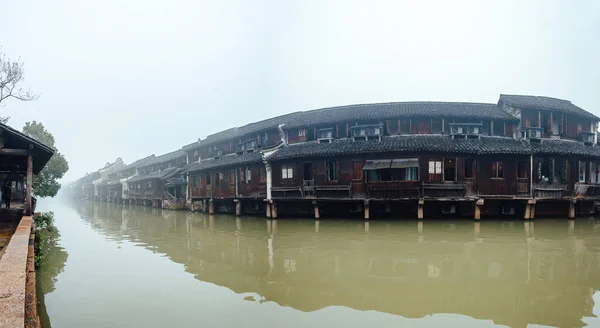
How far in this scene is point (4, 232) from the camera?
11117 mm

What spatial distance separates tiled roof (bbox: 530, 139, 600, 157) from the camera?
68.5 ft

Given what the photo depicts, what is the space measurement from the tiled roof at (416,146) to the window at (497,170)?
3.62 ft

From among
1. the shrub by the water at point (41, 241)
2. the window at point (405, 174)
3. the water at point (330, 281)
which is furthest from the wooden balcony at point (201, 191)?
the window at point (405, 174)

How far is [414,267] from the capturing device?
10.2m

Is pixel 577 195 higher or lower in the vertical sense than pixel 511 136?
lower

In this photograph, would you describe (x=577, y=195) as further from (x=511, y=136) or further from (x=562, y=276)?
(x=562, y=276)

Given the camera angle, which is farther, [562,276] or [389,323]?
[562,276]

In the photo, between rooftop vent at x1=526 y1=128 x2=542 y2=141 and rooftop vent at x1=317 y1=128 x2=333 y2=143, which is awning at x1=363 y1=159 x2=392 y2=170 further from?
rooftop vent at x1=526 y1=128 x2=542 y2=141

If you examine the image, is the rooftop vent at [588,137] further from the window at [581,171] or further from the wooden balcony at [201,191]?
the wooden balcony at [201,191]

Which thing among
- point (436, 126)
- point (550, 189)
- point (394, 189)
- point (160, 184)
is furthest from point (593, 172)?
point (160, 184)

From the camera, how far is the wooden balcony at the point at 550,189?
20.8 meters

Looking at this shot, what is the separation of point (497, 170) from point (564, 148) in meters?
4.77

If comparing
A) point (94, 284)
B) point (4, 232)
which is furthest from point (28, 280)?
point (4, 232)

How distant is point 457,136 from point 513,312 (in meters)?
17.7
